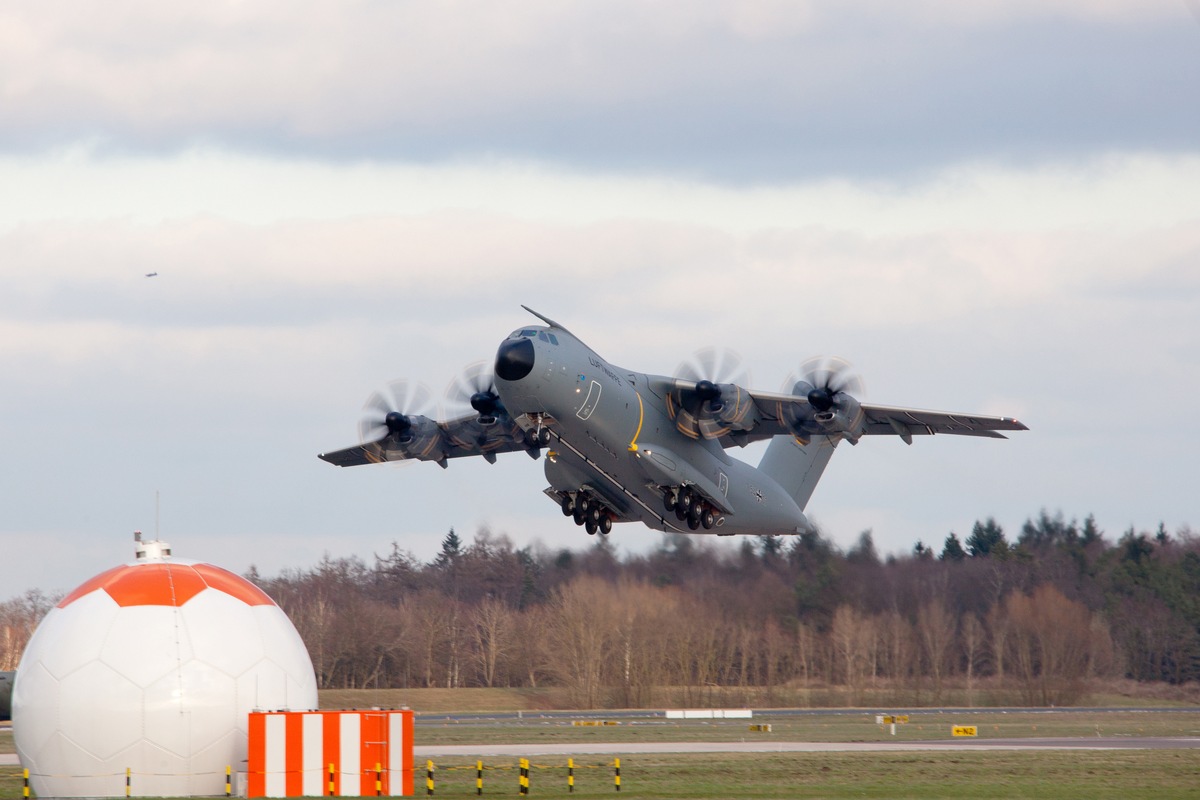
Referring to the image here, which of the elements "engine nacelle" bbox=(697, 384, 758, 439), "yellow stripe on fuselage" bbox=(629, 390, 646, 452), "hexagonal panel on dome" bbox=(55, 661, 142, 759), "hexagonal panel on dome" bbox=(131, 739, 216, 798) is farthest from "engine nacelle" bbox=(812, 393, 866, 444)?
"hexagonal panel on dome" bbox=(55, 661, 142, 759)

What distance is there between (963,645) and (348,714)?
33.6m

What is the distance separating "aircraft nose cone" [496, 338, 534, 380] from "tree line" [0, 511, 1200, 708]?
2096cm

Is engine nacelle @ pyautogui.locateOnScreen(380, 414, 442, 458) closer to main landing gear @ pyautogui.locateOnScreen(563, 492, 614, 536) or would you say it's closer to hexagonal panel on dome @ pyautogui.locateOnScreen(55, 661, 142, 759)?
main landing gear @ pyautogui.locateOnScreen(563, 492, 614, 536)

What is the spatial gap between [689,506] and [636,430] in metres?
2.57

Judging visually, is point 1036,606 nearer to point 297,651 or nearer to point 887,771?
point 887,771

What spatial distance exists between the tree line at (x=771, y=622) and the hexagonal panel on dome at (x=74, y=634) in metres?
27.3

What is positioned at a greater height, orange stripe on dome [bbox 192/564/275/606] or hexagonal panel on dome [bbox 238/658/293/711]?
orange stripe on dome [bbox 192/564/275/606]

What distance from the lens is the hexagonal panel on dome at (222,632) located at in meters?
19.6

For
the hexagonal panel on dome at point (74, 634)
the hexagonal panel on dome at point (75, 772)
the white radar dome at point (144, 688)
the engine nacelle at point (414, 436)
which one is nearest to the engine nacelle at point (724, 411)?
the engine nacelle at point (414, 436)

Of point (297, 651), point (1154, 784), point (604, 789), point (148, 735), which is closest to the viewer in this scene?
point (148, 735)

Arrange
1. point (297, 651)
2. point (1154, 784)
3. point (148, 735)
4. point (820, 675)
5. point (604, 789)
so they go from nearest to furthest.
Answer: point (148, 735), point (297, 651), point (604, 789), point (1154, 784), point (820, 675)

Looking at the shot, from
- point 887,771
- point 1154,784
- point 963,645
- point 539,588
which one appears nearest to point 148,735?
point 887,771

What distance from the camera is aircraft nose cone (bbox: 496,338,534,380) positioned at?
83.8ft

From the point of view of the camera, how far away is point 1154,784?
82.8 ft
